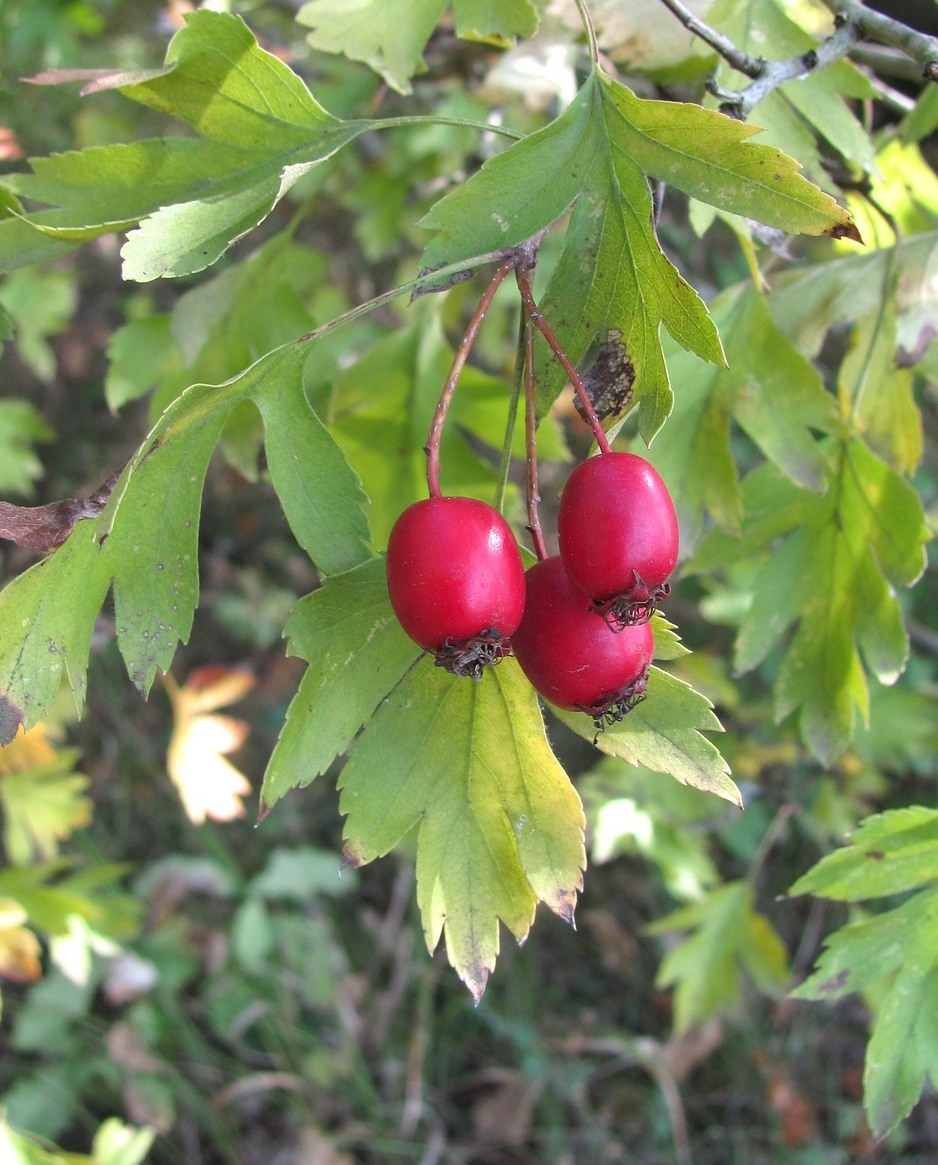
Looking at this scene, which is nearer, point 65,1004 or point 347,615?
point 347,615

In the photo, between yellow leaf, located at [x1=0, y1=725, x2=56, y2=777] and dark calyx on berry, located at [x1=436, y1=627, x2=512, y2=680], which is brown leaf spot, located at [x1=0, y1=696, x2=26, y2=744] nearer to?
dark calyx on berry, located at [x1=436, y1=627, x2=512, y2=680]

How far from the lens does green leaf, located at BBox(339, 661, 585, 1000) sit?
105 centimetres

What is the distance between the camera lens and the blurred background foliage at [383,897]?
213 cm

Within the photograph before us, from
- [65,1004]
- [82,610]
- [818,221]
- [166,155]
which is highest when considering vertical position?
[818,221]

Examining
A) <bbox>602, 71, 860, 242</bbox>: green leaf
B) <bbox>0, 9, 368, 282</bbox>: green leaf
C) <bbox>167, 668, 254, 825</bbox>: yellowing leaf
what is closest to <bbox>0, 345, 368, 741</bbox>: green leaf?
<bbox>0, 9, 368, 282</bbox>: green leaf

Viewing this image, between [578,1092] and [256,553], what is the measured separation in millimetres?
2680

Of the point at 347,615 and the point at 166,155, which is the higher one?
the point at 166,155

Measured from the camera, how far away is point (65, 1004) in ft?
10.5

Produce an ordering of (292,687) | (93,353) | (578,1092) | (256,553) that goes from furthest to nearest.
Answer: (93,353) < (256,553) < (292,687) < (578,1092)

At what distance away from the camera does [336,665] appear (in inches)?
40.4

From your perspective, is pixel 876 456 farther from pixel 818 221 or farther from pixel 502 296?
pixel 502 296

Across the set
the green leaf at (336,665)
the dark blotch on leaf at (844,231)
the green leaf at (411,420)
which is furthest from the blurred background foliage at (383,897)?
the dark blotch on leaf at (844,231)

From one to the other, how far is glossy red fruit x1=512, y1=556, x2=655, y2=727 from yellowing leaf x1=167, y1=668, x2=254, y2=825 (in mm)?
1416

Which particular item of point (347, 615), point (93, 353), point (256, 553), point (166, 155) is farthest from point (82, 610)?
point (93, 353)
